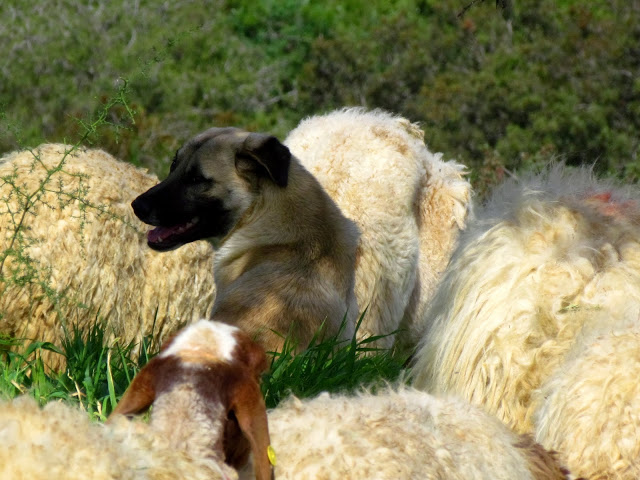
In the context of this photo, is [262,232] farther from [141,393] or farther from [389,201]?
[141,393]

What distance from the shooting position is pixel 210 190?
5.48m

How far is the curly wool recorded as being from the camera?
207 centimetres

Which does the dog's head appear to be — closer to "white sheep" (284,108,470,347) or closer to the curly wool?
"white sheep" (284,108,470,347)

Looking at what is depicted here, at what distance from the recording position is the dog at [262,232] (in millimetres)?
4855

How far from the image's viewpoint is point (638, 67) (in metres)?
16.5

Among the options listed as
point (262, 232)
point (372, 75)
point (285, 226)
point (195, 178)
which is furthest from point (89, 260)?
point (372, 75)

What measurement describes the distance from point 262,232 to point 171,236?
526 mm

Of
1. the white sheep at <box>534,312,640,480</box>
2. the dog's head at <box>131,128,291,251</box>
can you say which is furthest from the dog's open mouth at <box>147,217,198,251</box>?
the white sheep at <box>534,312,640,480</box>

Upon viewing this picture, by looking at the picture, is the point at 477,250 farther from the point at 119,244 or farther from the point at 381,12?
the point at 381,12

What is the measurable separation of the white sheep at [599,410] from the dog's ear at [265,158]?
7.47 ft

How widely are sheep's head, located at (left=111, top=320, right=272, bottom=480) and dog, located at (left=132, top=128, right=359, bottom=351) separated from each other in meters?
2.06

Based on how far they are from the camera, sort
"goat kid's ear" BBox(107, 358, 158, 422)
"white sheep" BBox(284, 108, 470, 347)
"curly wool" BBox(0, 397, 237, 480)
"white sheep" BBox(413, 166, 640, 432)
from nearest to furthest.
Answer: "curly wool" BBox(0, 397, 237, 480) → "goat kid's ear" BBox(107, 358, 158, 422) → "white sheep" BBox(413, 166, 640, 432) → "white sheep" BBox(284, 108, 470, 347)

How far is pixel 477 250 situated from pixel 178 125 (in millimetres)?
13337

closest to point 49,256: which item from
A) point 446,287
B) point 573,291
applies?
point 446,287
